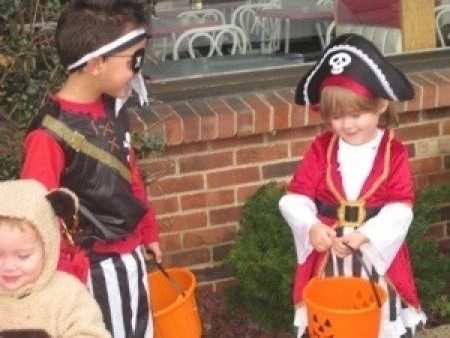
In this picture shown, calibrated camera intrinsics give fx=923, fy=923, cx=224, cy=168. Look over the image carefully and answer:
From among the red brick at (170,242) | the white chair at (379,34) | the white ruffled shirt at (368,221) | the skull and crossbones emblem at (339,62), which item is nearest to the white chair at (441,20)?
the white chair at (379,34)

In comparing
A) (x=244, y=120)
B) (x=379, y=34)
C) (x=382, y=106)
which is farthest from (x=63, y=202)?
(x=379, y=34)

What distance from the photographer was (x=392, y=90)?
3.18 meters

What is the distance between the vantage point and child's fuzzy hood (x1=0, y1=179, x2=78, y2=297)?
2.64 metres

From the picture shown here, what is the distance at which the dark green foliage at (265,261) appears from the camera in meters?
4.20

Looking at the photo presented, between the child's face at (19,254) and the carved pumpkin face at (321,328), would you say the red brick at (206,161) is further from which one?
the child's face at (19,254)

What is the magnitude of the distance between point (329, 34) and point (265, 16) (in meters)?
0.39

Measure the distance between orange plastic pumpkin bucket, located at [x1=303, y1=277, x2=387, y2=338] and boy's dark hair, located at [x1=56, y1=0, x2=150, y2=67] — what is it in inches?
44.1

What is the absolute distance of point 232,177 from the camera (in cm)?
476

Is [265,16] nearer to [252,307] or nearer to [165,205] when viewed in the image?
[165,205]

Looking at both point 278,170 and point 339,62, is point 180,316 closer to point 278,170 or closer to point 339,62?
point 339,62

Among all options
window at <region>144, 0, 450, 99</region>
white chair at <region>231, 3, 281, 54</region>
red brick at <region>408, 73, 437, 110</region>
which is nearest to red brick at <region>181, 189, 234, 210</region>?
window at <region>144, 0, 450, 99</region>

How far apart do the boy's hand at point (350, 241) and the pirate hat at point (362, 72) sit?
0.49m

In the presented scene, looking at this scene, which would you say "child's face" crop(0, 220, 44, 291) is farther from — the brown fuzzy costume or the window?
the window

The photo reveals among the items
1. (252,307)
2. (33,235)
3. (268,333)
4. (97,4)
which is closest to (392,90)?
(97,4)
